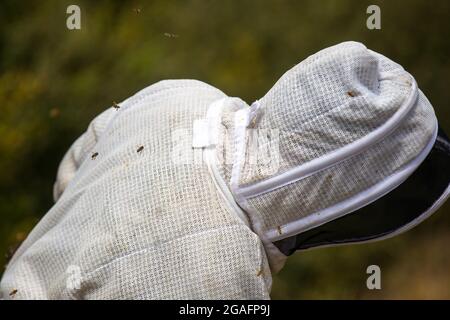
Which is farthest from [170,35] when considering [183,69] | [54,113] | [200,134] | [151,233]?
[151,233]

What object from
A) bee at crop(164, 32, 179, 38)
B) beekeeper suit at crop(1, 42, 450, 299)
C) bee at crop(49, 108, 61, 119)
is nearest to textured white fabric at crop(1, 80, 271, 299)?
beekeeper suit at crop(1, 42, 450, 299)

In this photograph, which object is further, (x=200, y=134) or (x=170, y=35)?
(x=170, y=35)

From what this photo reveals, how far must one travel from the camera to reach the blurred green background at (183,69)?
2719mm

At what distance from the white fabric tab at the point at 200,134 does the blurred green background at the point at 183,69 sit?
1.34 m

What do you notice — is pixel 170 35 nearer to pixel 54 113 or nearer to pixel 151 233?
pixel 54 113

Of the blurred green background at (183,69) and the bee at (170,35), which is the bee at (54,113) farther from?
the bee at (170,35)

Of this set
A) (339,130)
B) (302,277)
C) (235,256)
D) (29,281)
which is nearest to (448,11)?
(302,277)

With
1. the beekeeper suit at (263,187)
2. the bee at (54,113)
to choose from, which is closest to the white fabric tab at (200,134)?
the beekeeper suit at (263,187)

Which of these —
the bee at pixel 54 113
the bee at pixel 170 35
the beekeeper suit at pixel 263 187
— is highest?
the bee at pixel 170 35

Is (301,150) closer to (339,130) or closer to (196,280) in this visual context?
(339,130)

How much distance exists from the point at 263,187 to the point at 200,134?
191 mm

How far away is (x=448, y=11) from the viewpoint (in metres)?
2.69

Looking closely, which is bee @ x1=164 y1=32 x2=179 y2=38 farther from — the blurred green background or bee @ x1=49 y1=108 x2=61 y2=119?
bee @ x1=49 y1=108 x2=61 y2=119

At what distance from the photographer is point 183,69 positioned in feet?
9.45
